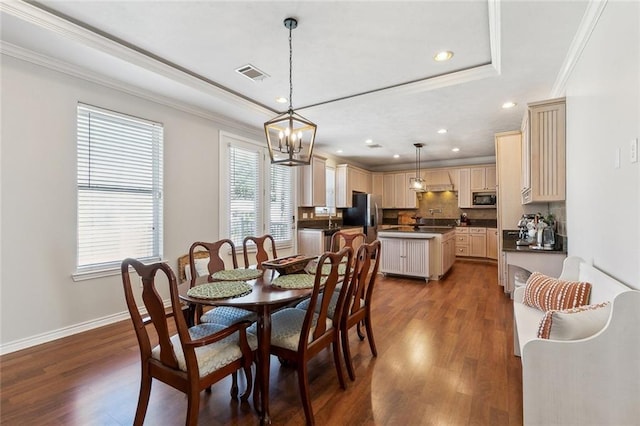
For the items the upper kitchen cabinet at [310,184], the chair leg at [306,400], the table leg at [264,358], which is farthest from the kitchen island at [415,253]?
the table leg at [264,358]

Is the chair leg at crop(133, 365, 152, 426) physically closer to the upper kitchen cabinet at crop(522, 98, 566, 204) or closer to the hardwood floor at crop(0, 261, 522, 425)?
the hardwood floor at crop(0, 261, 522, 425)

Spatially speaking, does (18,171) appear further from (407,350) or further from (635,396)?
(635,396)

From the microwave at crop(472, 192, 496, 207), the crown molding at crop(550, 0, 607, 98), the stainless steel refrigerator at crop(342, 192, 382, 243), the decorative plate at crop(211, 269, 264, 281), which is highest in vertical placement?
the crown molding at crop(550, 0, 607, 98)

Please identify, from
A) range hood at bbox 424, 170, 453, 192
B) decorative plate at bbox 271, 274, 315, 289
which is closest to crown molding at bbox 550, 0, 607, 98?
decorative plate at bbox 271, 274, 315, 289

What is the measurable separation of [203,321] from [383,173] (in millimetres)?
7571

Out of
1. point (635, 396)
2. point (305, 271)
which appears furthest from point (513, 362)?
point (305, 271)

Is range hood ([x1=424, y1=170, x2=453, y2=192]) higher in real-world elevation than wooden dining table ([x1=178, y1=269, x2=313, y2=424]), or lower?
higher

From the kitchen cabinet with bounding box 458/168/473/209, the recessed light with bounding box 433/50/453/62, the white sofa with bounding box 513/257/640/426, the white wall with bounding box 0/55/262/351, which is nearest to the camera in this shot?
the white sofa with bounding box 513/257/640/426

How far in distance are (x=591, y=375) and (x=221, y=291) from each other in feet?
6.63

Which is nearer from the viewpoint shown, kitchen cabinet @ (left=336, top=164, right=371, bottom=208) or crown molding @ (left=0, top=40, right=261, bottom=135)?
crown molding @ (left=0, top=40, right=261, bottom=135)

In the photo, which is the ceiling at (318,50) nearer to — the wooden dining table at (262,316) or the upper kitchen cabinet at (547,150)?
the upper kitchen cabinet at (547,150)

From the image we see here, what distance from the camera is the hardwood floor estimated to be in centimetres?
177

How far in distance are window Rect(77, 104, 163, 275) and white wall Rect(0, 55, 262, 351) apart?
0.10 m

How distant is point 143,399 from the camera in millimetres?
1602
